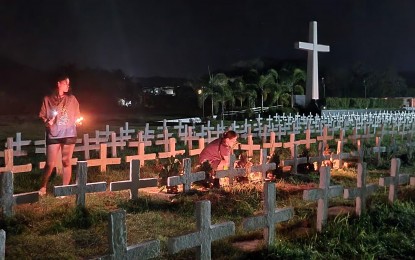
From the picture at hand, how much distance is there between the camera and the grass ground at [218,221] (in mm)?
6000

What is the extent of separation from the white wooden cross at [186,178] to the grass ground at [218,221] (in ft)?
0.67

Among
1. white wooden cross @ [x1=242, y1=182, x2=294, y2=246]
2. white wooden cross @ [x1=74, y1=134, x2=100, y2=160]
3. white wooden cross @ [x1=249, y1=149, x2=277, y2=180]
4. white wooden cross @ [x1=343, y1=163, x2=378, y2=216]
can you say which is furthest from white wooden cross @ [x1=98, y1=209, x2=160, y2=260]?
white wooden cross @ [x1=74, y1=134, x2=100, y2=160]

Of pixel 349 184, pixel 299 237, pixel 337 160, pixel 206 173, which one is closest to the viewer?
pixel 299 237

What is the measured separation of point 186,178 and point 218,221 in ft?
5.41

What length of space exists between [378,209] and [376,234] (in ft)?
3.07

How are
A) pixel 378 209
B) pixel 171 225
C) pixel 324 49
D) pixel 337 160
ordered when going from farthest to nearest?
pixel 324 49, pixel 337 160, pixel 378 209, pixel 171 225

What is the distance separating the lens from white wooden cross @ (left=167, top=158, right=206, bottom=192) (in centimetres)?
869

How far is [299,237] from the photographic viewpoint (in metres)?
6.59

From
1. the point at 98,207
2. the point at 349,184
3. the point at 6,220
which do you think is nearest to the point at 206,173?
the point at 98,207

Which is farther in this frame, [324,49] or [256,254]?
[324,49]

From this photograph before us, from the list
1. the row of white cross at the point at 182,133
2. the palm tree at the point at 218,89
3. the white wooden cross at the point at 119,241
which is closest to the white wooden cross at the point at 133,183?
the white wooden cross at the point at 119,241

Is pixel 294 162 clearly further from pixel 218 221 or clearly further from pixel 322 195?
pixel 322 195

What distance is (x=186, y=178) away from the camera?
8.91 meters

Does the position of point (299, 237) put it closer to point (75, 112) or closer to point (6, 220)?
point (6, 220)
